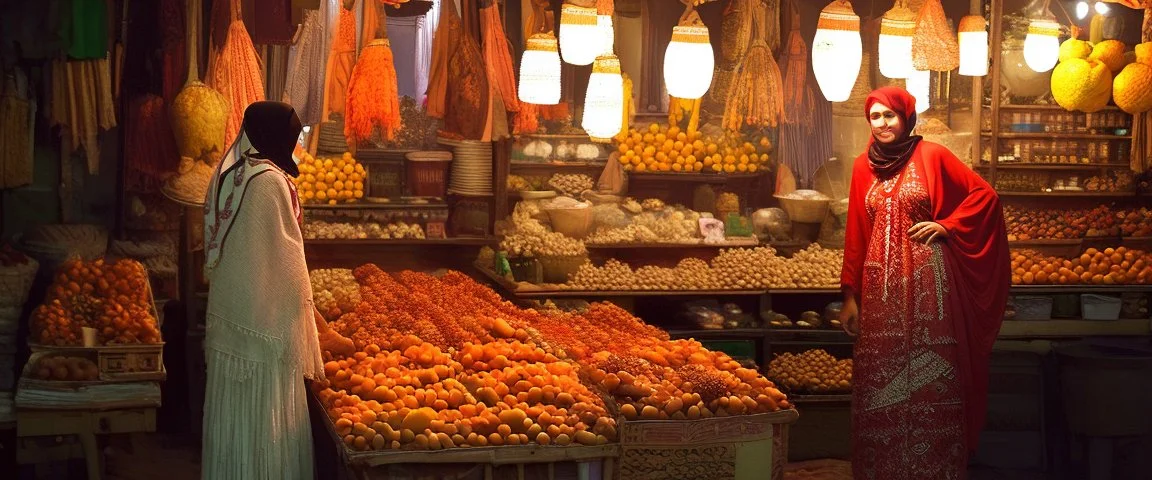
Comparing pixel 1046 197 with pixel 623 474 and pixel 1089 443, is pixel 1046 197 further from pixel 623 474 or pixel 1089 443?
pixel 623 474

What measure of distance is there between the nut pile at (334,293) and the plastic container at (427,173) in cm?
156

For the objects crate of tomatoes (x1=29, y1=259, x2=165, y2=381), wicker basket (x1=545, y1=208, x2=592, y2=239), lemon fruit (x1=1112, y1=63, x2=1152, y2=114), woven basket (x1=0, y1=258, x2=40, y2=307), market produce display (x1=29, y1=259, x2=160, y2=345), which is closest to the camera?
crate of tomatoes (x1=29, y1=259, x2=165, y2=381)

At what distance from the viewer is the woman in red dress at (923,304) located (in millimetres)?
4848

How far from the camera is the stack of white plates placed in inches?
304

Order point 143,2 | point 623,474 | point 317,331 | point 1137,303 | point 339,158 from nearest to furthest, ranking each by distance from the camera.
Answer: point 623,474, point 317,331, point 143,2, point 1137,303, point 339,158

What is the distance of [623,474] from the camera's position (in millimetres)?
3947

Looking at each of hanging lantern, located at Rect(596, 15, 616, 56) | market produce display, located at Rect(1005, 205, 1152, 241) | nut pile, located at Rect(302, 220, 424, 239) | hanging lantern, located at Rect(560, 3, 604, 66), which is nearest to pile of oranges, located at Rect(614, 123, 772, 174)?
nut pile, located at Rect(302, 220, 424, 239)

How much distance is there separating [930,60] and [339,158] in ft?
12.0

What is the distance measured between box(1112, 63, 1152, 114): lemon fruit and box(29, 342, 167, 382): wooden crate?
557 cm

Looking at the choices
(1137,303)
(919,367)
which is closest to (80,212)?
(919,367)

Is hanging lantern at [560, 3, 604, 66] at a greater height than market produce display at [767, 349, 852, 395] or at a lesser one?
greater

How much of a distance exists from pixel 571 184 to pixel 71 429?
3.81 metres

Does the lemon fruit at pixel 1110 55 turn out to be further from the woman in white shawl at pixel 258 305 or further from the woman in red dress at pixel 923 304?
the woman in white shawl at pixel 258 305

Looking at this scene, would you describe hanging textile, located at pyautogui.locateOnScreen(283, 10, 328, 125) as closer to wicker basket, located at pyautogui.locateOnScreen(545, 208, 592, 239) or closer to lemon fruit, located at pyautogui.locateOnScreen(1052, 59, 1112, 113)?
wicker basket, located at pyautogui.locateOnScreen(545, 208, 592, 239)
